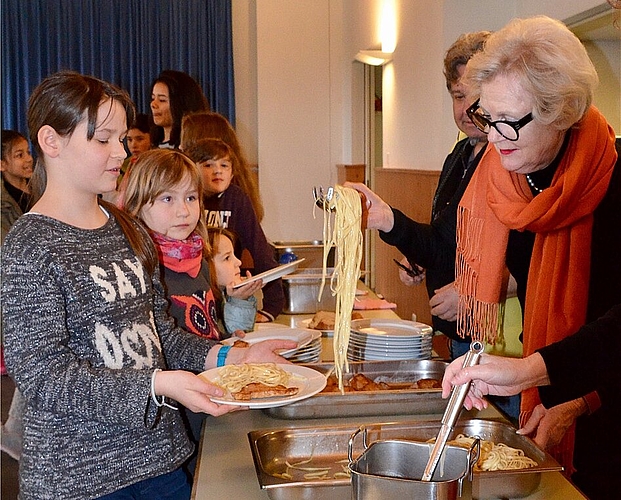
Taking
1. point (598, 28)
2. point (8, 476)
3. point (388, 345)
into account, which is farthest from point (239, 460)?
point (598, 28)

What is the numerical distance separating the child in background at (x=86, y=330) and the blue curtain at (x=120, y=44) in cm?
690

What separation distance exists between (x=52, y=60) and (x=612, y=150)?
7763mm

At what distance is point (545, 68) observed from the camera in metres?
1.62

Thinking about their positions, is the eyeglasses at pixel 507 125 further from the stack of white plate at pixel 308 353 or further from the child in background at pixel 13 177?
the child in background at pixel 13 177

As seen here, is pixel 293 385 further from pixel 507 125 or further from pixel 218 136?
pixel 218 136

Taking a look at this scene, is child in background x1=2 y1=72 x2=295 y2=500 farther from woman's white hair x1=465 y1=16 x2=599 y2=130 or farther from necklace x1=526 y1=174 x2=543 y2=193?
necklace x1=526 y1=174 x2=543 y2=193

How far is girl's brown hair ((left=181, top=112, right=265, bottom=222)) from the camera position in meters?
3.84

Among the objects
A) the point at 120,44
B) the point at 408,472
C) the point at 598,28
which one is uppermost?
the point at 120,44

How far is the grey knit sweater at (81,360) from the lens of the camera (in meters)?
1.54

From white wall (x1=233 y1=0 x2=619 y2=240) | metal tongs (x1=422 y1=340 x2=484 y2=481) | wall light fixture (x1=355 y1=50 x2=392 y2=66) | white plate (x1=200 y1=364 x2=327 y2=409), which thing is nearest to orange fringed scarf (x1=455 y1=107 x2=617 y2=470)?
white plate (x1=200 y1=364 x2=327 y2=409)

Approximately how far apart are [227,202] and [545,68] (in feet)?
6.86

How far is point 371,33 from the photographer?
7168mm

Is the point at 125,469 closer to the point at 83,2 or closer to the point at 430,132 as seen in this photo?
the point at 430,132

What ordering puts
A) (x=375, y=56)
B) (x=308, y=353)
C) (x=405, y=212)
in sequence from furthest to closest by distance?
(x=375, y=56) → (x=405, y=212) → (x=308, y=353)
